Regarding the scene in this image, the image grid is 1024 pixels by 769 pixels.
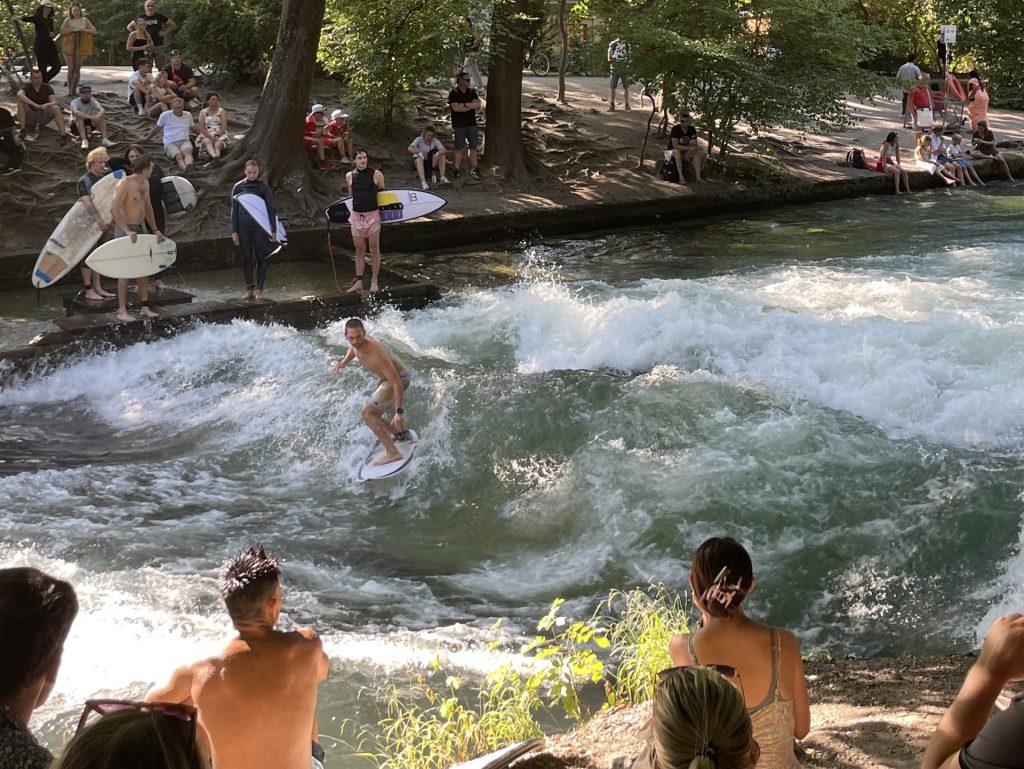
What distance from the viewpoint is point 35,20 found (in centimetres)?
1936

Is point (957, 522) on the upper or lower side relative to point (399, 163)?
lower

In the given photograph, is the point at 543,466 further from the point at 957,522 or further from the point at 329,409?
the point at 957,522

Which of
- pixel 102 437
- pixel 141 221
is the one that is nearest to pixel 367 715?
pixel 102 437

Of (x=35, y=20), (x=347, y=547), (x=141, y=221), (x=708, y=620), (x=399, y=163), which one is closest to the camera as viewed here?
(x=708, y=620)

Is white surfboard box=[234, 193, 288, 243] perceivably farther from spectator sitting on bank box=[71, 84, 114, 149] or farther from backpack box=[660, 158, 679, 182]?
backpack box=[660, 158, 679, 182]

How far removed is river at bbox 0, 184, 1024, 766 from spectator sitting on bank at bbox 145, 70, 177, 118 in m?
6.39

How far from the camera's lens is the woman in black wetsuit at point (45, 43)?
19.3 meters

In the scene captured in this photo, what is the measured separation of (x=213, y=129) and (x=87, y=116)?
193 cm

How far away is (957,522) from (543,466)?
325 cm

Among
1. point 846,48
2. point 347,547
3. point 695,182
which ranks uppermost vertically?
point 846,48

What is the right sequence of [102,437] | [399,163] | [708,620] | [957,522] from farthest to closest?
[399,163]
[102,437]
[957,522]
[708,620]

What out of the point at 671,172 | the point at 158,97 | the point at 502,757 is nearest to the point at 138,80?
the point at 158,97

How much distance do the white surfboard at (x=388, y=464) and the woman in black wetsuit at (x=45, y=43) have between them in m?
12.9

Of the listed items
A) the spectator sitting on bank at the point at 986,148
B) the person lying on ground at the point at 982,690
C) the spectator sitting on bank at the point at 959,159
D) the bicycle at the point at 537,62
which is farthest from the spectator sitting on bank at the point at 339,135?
the person lying on ground at the point at 982,690
